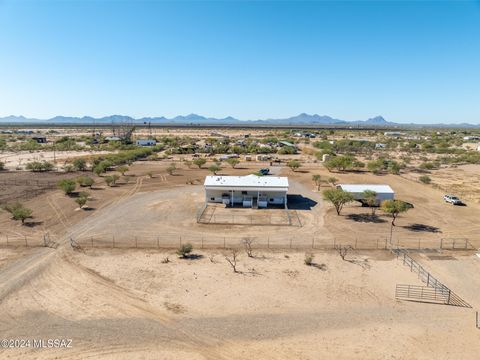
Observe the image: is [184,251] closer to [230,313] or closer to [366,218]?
[230,313]

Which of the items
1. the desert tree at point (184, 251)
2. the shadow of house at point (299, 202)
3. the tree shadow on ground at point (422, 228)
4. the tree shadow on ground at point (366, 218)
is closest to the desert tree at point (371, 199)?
the tree shadow on ground at point (366, 218)

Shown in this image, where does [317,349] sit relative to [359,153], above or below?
below

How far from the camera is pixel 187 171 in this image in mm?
79875

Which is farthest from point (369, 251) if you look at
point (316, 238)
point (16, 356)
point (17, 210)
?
point (17, 210)

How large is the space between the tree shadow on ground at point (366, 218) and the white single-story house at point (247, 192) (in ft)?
33.2

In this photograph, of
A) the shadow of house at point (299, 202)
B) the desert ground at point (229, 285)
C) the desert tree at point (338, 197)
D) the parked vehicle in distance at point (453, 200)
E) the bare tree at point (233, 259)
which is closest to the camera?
the desert ground at point (229, 285)

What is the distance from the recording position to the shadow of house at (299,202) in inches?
1935

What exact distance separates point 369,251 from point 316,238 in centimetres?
595

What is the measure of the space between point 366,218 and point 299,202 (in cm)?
1147

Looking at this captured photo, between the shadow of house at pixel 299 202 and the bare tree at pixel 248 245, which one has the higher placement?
the shadow of house at pixel 299 202

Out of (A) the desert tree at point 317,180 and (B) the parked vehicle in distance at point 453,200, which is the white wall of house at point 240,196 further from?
(B) the parked vehicle in distance at point 453,200

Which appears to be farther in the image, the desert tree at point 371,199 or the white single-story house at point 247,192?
the white single-story house at point 247,192

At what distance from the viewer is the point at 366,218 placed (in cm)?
4394

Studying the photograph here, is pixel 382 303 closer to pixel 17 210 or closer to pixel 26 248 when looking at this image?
pixel 26 248
